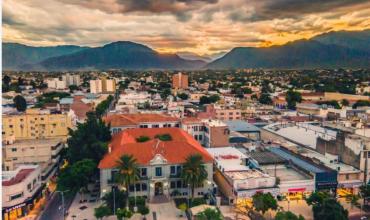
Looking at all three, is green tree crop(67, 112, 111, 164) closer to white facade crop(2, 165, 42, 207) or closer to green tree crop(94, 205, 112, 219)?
white facade crop(2, 165, 42, 207)

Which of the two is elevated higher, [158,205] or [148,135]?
[148,135]

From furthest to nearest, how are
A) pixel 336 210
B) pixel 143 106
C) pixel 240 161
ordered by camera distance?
pixel 143 106 < pixel 240 161 < pixel 336 210

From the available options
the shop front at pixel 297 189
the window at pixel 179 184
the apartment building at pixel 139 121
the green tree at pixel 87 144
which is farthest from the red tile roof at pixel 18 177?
the shop front at pixel 297 189

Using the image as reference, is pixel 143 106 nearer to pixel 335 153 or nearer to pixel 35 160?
pixel 35 160

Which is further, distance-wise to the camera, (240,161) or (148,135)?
(148,135)

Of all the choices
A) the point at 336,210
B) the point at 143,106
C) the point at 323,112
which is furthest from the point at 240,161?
the point at 143,106

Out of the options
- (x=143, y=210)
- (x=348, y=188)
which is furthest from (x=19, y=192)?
(x=348, y=188)

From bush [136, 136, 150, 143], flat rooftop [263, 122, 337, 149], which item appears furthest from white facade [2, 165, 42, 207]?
flat rooftop [263, 122, 337, 149]

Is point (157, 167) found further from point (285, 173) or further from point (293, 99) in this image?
point (293, 99)
